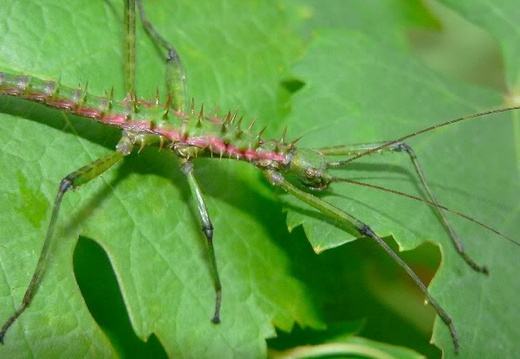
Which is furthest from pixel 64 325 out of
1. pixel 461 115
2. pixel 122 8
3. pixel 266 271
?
pixel 461 115

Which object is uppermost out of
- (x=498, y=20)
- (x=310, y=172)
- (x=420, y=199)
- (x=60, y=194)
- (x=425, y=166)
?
(x=498, y=20)

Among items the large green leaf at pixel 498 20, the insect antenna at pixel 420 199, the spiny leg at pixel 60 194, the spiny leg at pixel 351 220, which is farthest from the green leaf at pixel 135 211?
the large green leaf at pixel 498 20

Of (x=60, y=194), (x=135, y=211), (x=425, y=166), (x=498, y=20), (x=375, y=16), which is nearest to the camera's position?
(x=60, y=194)

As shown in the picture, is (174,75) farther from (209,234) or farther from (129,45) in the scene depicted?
(209,234)

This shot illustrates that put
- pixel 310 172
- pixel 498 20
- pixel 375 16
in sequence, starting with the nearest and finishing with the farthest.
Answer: pixel 310 172
pixel 498 20
pixel 375 16

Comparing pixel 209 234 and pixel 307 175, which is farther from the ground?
pixel 307 175

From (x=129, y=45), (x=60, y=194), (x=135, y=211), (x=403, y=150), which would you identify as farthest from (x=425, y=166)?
(x=60, y=194)

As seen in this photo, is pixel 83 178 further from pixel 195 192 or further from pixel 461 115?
pixel 461 115

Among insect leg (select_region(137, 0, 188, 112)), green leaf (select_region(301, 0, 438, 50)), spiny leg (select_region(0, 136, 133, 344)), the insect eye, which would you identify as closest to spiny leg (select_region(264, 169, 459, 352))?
the insect eye
